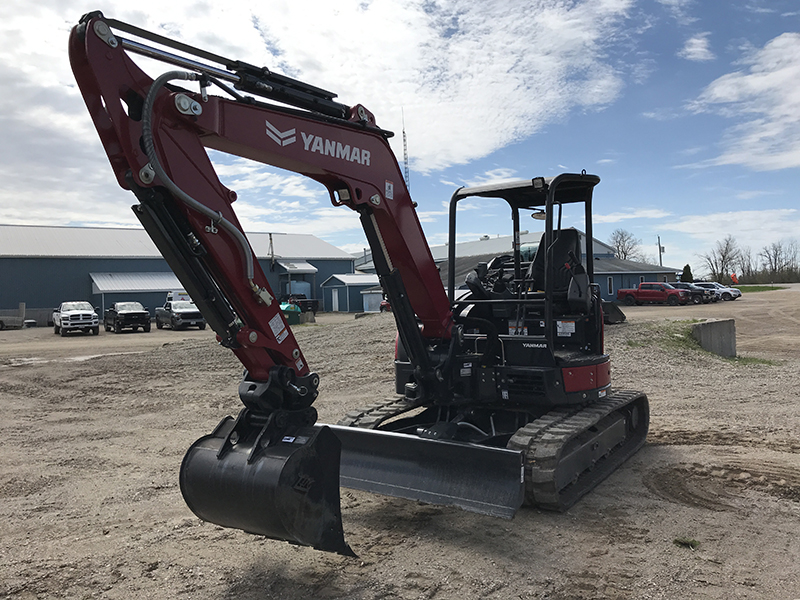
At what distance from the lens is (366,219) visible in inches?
210

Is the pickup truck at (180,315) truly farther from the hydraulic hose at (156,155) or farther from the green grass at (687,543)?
the green grass at (687,543)

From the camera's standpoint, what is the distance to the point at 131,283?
143 feet

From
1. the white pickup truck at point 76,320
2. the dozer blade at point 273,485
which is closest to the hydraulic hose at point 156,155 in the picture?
the dozer blade at point 273,485

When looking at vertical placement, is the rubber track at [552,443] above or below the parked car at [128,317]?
below

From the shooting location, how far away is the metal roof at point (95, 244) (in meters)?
43.8

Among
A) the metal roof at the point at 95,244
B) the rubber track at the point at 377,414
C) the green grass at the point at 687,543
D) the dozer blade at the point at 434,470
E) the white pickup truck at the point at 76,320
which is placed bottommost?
the green grass at the point at 687,543

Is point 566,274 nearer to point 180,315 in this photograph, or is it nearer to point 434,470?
point 434,470

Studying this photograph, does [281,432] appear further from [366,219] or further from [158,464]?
[158,464]

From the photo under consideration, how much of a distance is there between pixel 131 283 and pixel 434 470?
42.3m

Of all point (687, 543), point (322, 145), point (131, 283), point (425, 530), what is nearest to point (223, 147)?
point (322, 145)

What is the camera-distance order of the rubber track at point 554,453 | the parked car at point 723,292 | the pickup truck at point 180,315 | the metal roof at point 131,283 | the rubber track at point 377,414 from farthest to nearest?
the parked car at point 723,292 → the metal roof at point 131,283 → the pickup truck at point 180,315 → the rubber track at point 377,414 → the rubber track at point 554,453

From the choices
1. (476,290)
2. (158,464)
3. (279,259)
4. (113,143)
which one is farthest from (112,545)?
(279,259)

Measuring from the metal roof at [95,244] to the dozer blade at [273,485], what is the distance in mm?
44451

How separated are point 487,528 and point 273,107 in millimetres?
3550
